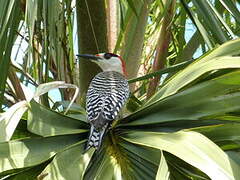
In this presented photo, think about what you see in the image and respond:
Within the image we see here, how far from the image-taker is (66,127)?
139 centimetres

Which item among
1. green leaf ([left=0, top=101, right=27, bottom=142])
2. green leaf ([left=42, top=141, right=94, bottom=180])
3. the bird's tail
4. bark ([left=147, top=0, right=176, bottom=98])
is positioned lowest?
green leaf ([left=42, top=141, right=94, bottom=180])

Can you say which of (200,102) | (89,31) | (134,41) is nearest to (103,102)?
(89,31)

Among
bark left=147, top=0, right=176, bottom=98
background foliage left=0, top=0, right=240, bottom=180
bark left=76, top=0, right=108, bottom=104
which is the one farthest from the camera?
bark left=147, top=0, right=176, bottom=98

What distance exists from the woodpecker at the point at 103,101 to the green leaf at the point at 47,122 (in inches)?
2.8

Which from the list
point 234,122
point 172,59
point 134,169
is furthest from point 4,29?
point 172,59

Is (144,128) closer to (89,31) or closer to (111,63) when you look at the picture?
(89,31)

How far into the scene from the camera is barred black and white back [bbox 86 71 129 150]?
156 cm

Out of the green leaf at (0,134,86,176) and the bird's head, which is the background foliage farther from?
the bird's head

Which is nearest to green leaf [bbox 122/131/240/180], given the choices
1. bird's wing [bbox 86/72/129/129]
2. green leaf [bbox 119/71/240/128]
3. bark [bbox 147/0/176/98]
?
green leaf [bbox 119/71/240/128]

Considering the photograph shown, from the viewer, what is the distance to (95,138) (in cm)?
145

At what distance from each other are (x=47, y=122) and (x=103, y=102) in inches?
27.2

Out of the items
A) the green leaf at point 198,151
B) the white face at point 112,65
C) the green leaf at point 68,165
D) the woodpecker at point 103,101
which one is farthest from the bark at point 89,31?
the green leaf at point 198,151

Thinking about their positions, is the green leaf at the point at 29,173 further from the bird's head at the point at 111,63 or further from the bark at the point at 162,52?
the bird's head at the point at 111,63

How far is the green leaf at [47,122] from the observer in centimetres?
133
